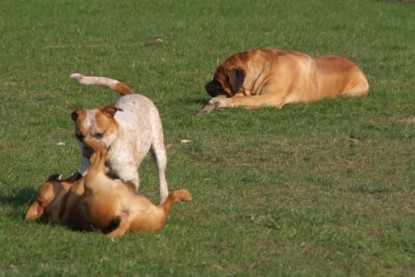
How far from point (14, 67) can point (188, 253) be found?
31.8 ft

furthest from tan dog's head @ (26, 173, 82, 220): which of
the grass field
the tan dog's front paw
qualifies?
the tan dog's front paw

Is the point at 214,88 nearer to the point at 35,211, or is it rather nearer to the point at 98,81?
the point at 98,81

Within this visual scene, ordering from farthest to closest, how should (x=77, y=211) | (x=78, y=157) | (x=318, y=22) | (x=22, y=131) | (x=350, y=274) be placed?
(x=318, y=22) → (x=22, y=131) → (x=78, y=157) → (x=77, y=211) → (x=350, y=274)

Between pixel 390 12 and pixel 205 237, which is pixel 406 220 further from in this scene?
pixel 390 12

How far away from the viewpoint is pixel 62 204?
786cm

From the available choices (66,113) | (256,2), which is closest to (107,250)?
(66,113)

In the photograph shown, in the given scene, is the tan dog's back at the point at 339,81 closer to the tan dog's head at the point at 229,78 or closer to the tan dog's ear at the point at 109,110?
the tan dog's head at the point at 229,78

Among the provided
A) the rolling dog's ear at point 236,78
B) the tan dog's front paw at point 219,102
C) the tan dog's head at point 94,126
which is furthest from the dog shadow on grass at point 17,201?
the rolling dog's ear at point 236,78

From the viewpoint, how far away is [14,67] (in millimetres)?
16484

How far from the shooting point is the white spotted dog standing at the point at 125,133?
7914mm

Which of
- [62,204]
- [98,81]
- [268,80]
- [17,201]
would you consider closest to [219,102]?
[268,80]

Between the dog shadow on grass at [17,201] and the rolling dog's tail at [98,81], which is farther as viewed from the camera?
the rolling dog's tail at [98,81]

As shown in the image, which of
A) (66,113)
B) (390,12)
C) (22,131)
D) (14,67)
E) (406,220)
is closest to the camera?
(406,220)

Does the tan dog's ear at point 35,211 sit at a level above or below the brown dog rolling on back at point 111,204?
below
